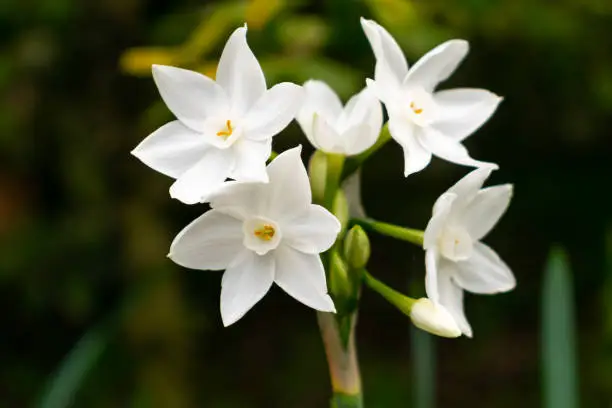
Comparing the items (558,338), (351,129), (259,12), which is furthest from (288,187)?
(259,12)

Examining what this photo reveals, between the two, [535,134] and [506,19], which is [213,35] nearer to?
[506,19]

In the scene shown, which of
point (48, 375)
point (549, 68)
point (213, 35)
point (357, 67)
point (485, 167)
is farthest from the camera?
point (48, 375)

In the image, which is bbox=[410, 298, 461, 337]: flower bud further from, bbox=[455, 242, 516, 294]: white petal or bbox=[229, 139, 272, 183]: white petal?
bbox=[229, 139, 272, 183]: white petal

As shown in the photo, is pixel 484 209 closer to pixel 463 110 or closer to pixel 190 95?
pixel 463 110

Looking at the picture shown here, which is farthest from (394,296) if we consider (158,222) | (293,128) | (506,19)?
(158,222)

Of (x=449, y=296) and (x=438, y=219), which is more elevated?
(x=438, y=219)

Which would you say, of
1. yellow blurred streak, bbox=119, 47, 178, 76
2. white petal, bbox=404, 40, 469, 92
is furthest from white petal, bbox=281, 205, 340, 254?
yellow blurred streak, bbox=119, 47, 178, 76
